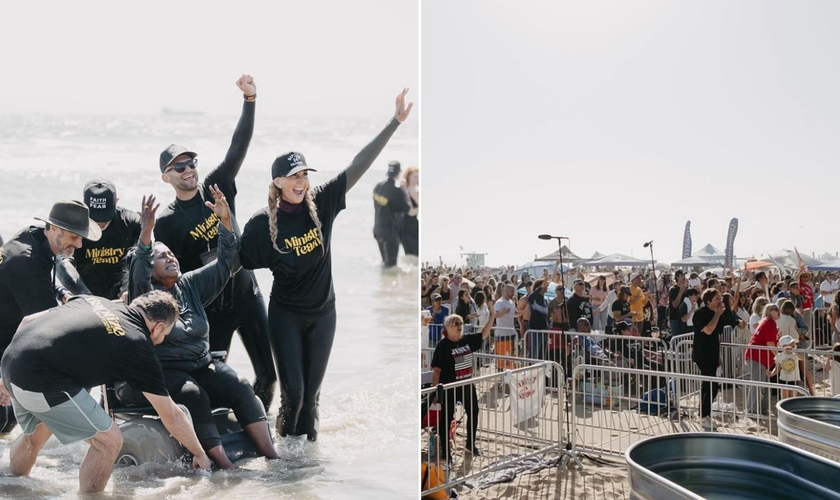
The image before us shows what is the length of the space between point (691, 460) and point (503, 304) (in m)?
5.89

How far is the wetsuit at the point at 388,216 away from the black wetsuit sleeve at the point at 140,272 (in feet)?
3.66

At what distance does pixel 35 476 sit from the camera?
3.20m

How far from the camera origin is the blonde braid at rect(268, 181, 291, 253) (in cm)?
360

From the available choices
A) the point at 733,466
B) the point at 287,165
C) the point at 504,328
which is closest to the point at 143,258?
the point at 287,165

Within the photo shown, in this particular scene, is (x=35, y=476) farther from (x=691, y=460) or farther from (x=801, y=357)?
(x=801, y=357)

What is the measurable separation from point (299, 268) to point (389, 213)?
59 cm

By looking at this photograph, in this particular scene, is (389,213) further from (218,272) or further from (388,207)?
(218,272)

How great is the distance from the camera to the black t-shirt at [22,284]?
3.17 meters

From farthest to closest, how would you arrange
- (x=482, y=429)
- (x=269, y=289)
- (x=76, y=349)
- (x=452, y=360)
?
(x=482, y=429), (x=452, y=360), (x=269, y=289), (x=76, y=349)

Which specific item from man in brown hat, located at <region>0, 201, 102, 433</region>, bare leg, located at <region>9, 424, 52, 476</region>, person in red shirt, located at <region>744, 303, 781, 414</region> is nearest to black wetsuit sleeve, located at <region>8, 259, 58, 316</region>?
man in brown hat, located at <region>0, 201, 102, 433</region>

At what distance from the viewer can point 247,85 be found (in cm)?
372

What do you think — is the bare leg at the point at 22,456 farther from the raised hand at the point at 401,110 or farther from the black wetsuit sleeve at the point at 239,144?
the raised hand at the point at 401,110

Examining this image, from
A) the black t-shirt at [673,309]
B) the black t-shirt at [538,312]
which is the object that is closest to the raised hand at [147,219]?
the black t-shirt at [538,312]

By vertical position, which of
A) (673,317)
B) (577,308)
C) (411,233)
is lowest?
(673,317)
